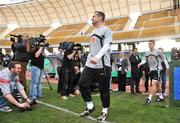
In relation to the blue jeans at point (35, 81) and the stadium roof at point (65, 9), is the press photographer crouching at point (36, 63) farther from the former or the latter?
the stadium roof at point (65, 9)

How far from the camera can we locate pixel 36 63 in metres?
10.1

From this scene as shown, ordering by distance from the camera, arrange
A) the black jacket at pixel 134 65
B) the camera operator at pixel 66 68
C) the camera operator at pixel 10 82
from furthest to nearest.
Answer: the black jacket at pixel 134 65 < the camera operator at pixel 66 68 < the camera operator at pixel 10 82

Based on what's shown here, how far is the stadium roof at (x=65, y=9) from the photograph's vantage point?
54.3 metres

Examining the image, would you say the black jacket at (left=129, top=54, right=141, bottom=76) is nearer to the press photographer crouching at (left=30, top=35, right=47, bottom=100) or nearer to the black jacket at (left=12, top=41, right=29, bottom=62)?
the press photographer crouching at (left=30, top=35, right=47, bottom=100)

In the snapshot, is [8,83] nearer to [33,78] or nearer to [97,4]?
[33,78]

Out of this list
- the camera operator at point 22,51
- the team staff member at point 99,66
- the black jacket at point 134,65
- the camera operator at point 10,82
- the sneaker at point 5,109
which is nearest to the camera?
the team staff member at point 99,66

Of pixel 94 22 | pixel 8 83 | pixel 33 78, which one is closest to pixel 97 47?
pixel 94 22

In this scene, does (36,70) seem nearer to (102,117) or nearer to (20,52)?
(20,52)

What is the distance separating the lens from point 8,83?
7324mm

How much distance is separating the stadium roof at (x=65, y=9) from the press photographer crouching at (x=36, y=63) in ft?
140

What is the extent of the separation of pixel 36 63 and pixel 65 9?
55552 mm

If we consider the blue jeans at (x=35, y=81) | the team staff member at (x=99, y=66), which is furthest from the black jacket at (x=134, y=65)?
the team staff member at (x=99, y=66)

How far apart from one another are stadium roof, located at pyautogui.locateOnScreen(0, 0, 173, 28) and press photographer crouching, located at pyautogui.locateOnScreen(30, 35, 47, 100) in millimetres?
42659

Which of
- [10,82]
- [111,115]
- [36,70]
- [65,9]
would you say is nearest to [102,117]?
[111,115]
